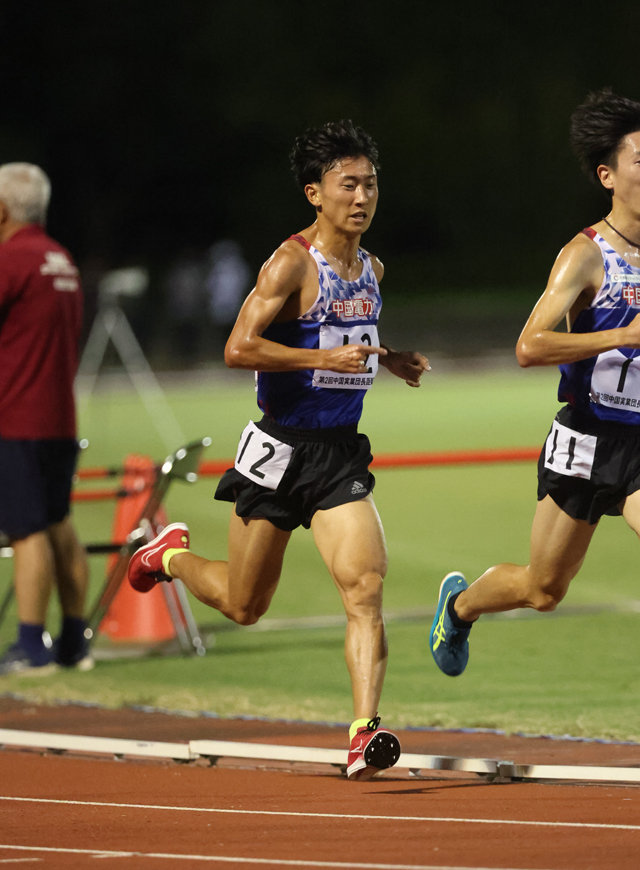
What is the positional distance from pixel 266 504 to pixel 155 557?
39.5 inches

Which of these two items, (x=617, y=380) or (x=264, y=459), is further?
(x=264, y=459)

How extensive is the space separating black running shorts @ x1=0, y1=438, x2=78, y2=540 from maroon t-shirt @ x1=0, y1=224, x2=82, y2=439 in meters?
0.08

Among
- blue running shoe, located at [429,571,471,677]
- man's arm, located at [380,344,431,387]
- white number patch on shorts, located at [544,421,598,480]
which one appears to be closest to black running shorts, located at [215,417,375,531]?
man's arm, located at [380,344,431,387]

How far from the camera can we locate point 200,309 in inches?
1582

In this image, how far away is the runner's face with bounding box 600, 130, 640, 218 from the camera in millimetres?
5977

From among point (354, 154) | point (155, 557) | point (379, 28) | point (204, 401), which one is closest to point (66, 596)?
point (155, 557)

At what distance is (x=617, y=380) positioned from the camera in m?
5.92

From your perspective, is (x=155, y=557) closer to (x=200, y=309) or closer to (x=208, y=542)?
(x=208, y=542)

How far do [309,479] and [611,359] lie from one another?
1.18 meters

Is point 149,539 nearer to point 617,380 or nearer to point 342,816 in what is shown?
point 617,380

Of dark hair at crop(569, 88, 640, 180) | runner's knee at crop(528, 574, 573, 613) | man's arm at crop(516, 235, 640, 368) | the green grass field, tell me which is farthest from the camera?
the green grass field

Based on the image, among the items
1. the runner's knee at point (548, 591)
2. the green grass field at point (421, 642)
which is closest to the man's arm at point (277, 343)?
the runner's knee at point (548, 591)

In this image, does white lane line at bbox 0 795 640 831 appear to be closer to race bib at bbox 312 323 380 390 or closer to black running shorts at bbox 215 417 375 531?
black running shorts at bbox 215 417 375 531

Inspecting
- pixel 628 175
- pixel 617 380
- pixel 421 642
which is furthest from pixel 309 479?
pixel 421 642
